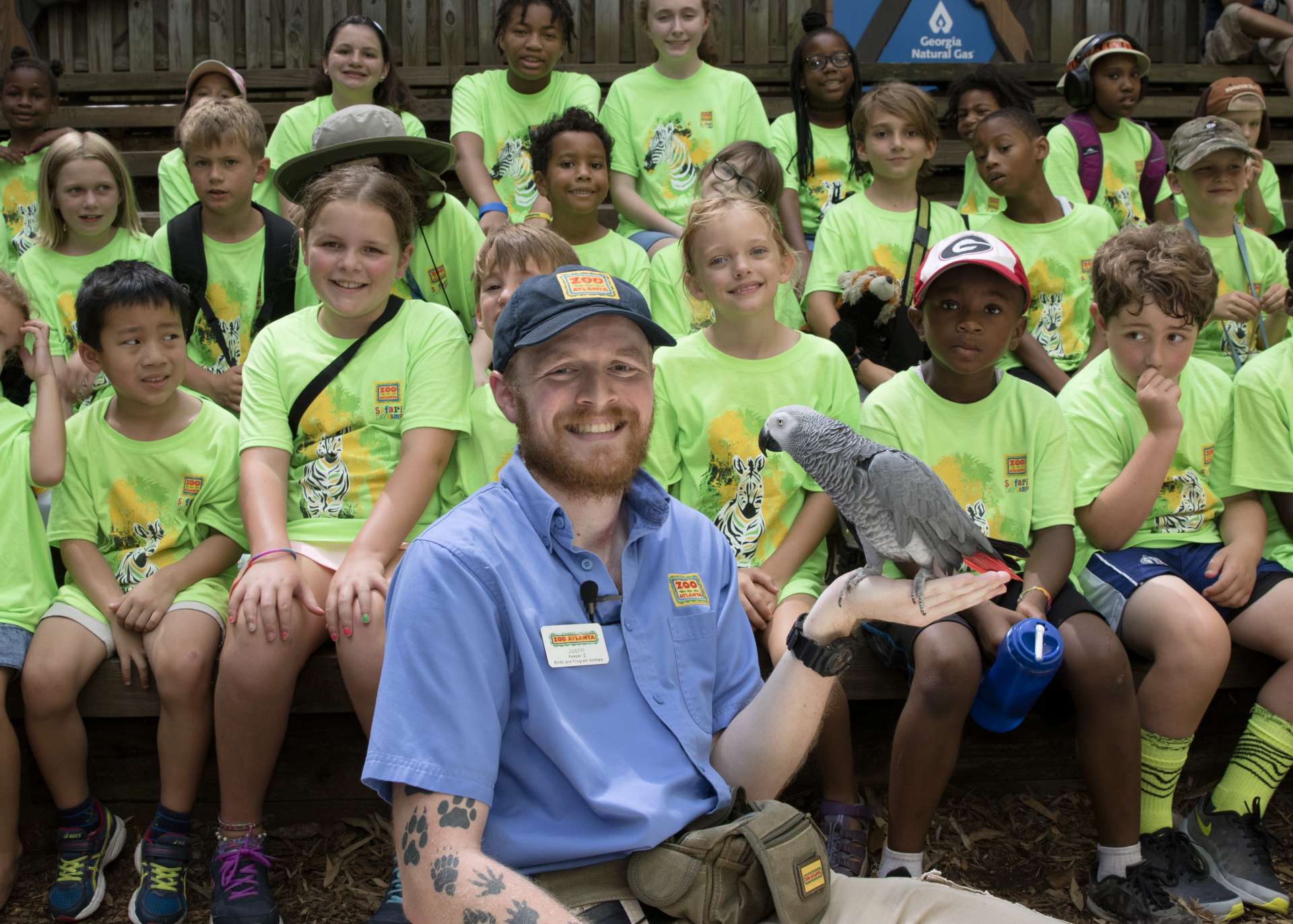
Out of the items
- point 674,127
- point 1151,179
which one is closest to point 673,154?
point 674,127

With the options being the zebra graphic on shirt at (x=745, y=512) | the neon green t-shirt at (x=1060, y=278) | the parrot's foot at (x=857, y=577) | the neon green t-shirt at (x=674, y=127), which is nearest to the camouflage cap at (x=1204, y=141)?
the neon green t-shirt at (x=1060, y=278)

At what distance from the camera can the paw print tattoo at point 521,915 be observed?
1450 millimetres

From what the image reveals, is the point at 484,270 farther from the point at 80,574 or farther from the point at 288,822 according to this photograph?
the point at 288,822

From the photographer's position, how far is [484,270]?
3.44 m

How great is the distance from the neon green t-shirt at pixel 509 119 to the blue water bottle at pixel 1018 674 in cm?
313

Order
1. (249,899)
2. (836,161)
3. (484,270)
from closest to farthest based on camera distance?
1. (249,899)
2. (484,270)
3. (836,161)

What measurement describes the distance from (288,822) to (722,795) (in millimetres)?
1822

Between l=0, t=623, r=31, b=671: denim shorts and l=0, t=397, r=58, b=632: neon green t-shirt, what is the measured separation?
17mm

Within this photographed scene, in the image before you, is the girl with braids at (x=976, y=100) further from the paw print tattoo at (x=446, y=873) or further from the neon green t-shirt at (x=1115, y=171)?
the paw print tattoo at (x=446, y=873)

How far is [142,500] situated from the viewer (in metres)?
3.13

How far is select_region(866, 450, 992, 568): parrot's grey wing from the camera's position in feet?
6.56

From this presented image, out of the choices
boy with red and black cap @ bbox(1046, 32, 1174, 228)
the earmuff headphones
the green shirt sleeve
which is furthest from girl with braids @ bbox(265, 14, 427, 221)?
the earmuff headphones

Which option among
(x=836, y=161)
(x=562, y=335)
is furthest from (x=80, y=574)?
(x=836, y=161)

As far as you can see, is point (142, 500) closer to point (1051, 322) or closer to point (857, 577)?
point (857, 577)
